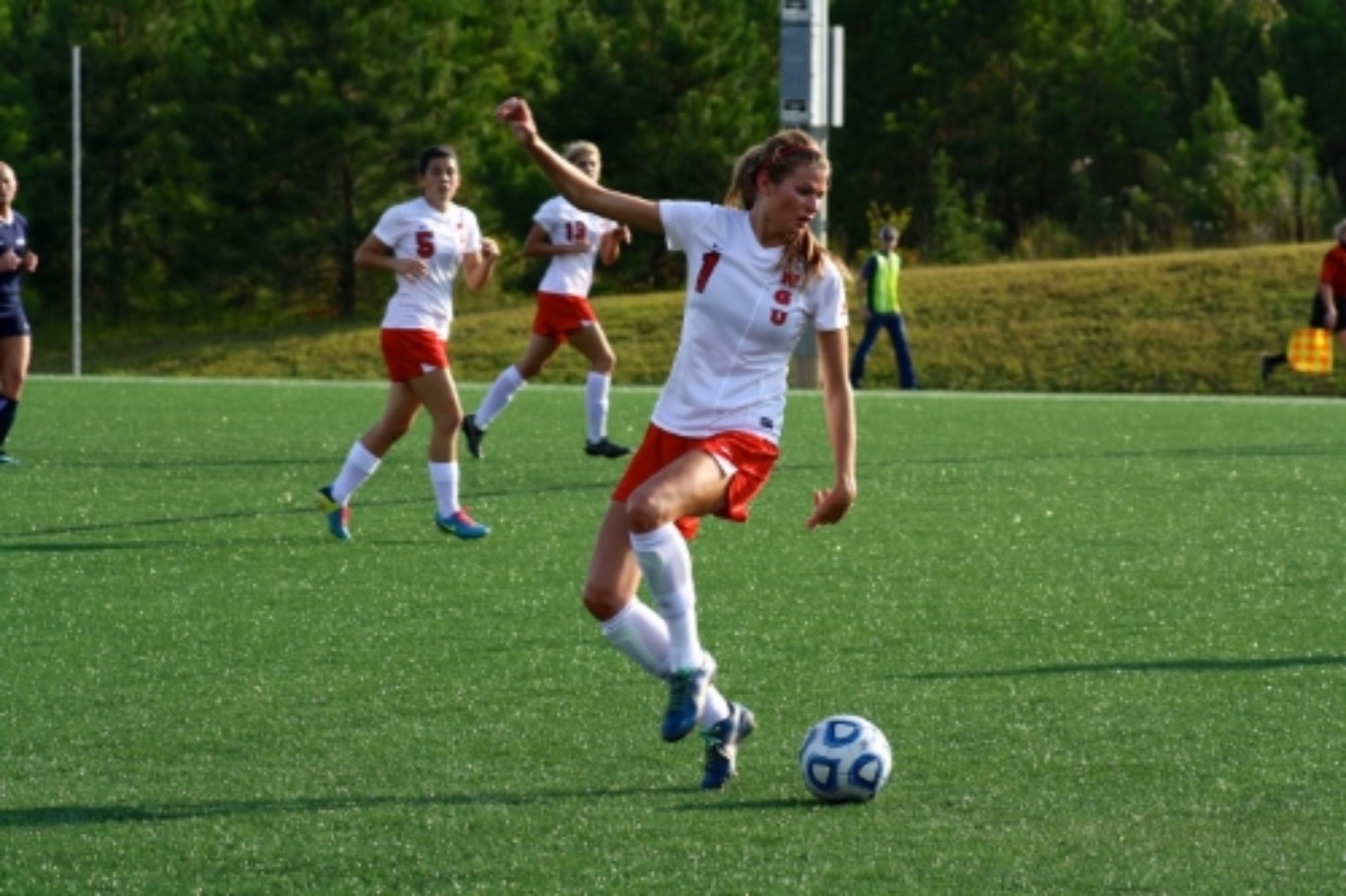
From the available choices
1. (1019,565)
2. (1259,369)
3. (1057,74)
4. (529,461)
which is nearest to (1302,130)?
(1057,74)

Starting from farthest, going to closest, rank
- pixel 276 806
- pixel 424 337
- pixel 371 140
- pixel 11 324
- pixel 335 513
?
pixel 371 140, pixel 11 324, pixel 424 337, pixel 335 513, pixel 276 806

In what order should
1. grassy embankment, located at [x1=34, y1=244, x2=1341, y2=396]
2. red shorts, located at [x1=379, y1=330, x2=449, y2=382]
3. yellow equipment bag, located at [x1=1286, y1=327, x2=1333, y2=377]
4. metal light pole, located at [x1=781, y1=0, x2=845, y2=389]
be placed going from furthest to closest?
1. grassy embankment, located at [x1=34, y1=244, x2=1341, y2=396]
2. yellow equipment bag, located at [x1=1286, y1=327, x2=1333, y2=377]
3. metal light pole, located at [x1=781, y1=0, x2=845, y2=389]
4. red shorts, located at [x1=379, y1=330, x2=449, y2=382]

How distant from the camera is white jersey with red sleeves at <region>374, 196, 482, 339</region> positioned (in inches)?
467

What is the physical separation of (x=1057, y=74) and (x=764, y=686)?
46.7 meters

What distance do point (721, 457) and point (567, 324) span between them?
10637 mm

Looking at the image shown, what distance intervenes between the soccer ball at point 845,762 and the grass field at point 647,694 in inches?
2.8

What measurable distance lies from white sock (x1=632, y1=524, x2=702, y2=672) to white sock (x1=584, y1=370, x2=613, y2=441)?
10613 mm

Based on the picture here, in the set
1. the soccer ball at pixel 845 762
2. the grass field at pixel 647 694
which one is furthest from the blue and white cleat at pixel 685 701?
the soccer ball at pixel 845 762

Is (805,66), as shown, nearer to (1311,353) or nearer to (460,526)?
(1311,353)

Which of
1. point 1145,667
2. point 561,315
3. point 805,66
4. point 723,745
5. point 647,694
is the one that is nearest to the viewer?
point 723,745

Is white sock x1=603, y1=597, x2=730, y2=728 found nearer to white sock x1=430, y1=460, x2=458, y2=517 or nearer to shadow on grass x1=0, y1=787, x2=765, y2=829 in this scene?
shadow on grass x1=0, y1=787, x2=765, y2=829

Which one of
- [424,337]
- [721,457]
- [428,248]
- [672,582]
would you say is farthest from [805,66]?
[672,582]

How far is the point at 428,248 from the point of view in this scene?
39.3 feet

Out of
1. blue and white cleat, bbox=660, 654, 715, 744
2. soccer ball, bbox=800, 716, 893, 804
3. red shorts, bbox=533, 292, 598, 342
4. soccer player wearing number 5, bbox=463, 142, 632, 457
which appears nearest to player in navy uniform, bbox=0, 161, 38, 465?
soccer player wearing number 5, bbox=463, 142, 632, 457
